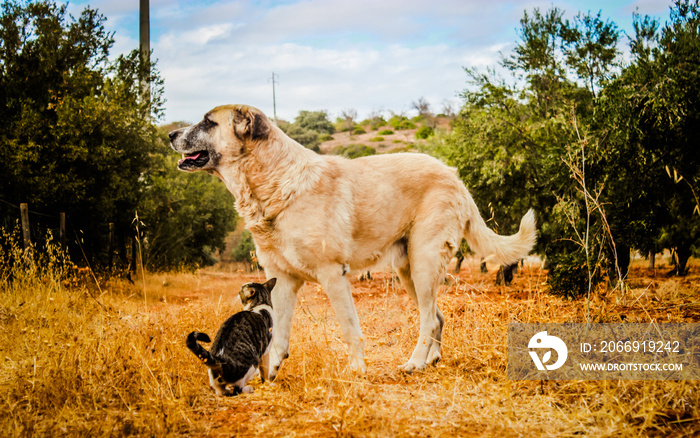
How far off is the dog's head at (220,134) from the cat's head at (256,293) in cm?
106

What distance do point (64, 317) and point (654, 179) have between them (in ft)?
26.9

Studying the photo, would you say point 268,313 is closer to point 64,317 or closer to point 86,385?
point 86,385

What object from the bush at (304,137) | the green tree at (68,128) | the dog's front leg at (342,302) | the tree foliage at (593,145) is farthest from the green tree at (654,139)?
the bush at (304,137)

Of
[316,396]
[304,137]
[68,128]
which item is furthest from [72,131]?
[304,137]

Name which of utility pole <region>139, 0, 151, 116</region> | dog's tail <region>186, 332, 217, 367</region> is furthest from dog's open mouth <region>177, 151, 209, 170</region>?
utility pole <region>139, 0, 151, 116</region>

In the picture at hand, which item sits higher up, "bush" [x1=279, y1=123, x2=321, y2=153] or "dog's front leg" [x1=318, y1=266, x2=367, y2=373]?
"bush" [x1=279, y1=123, x2=321, y2=153]

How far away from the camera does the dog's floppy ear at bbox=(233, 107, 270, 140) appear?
4.41 m

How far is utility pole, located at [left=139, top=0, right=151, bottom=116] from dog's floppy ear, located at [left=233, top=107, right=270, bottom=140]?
1175cm

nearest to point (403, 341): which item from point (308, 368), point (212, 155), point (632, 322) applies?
point (308, 368)

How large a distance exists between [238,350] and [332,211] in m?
1.39

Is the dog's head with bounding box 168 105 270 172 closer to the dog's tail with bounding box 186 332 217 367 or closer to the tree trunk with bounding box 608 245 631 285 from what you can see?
the dog's tail with bounding box 186 332 217 367

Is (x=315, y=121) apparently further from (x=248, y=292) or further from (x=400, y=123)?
(x=248, y=292)

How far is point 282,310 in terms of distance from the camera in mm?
4637

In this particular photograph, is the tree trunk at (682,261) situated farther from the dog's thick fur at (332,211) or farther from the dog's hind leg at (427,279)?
the dog's hind leg at (427,279)
